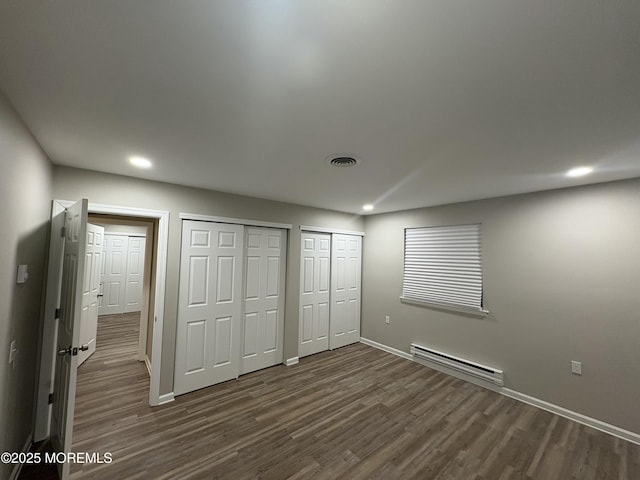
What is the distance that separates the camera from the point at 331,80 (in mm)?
1199

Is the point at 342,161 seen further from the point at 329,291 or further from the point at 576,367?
the point at 576,367

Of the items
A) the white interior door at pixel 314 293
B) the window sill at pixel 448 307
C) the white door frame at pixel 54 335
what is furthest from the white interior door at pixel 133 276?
the window sill at pixel 448 307

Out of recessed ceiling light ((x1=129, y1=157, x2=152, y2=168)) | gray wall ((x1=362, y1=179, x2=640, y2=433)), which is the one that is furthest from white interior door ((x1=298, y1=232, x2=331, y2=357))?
recessed ceiling light ((x1=129, y1=157, x2=152, y2=168))

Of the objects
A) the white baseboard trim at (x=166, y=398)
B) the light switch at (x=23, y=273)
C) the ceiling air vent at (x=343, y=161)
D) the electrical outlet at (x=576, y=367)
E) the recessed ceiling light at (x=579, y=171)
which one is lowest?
the white baseboard trim at (x=166, y=398)

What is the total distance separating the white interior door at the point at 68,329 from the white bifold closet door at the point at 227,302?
992 mm

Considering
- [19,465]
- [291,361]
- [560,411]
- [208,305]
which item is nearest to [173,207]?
[208,305]

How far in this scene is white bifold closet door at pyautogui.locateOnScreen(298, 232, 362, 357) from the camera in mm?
4191

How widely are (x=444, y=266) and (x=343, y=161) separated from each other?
8.46ft

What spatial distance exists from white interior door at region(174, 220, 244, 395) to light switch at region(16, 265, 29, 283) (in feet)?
4.13

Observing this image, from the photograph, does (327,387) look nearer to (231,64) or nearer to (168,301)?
(168,301)

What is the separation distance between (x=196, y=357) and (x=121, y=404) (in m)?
0.82

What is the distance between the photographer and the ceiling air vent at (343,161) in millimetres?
2162

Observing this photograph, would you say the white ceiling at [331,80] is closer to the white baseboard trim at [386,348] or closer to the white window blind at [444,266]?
the white window blind at [444,266]

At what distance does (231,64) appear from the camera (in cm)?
111
